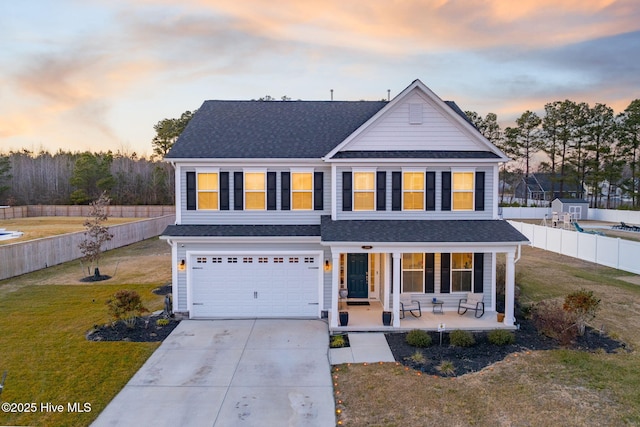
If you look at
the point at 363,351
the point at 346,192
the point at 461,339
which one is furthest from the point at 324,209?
the point at 461,339

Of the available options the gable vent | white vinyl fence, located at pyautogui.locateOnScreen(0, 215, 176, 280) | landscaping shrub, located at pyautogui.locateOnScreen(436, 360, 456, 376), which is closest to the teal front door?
the gable vent

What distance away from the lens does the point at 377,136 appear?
A: 13961 millimetres

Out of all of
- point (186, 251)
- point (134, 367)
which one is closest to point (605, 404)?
point (134, 367)

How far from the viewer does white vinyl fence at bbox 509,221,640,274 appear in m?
20.3

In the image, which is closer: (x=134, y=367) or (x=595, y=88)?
(x=134, y=367)

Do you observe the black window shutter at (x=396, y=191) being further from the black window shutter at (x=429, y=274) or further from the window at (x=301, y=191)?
the window at (x=301, y=191)

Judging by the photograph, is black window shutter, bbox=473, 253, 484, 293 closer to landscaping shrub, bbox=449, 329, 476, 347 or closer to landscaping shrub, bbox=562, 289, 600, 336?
landscaping shrub, bbox=562, 289, 600, 336

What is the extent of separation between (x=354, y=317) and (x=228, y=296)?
4708mm

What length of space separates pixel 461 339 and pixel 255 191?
8.70 meters

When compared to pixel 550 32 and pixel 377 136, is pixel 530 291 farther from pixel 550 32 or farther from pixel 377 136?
pixel 550 32

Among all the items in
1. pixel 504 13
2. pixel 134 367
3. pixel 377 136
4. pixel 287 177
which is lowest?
pixel 134 367

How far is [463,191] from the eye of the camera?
1391cm

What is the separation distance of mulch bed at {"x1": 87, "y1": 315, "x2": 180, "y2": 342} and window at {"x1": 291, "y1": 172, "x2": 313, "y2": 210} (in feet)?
20.2

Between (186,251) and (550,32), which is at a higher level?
(550,32)
